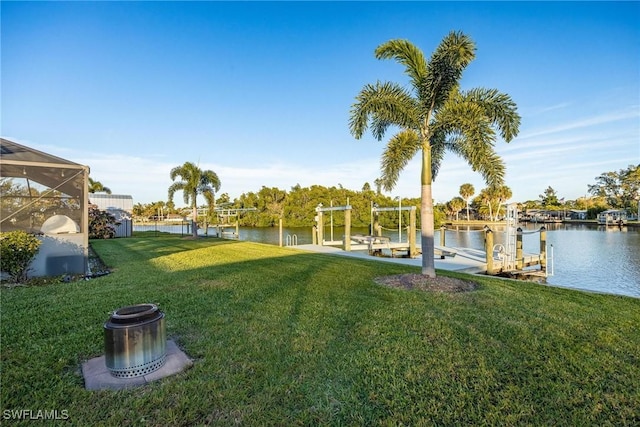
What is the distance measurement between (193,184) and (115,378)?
19.9m

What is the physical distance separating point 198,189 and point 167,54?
10.9 m

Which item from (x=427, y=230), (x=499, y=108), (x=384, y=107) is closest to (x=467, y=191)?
(x=499, y=108)

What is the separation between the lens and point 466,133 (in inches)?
246

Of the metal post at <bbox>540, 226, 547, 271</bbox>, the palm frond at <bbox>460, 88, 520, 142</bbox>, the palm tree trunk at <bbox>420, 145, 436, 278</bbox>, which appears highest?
the palm frond at <bbox>460, 88, 520, 142</bbox>

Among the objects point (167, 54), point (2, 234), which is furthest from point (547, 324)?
point (167, 54)

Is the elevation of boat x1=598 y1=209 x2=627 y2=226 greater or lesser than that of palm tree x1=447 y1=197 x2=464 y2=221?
lesser

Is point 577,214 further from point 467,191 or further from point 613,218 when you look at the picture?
point 467,191

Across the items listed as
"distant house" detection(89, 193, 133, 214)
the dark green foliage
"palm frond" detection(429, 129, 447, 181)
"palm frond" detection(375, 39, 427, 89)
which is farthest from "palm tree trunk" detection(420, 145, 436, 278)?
"distant house" detection(89, 193, 133, 214)

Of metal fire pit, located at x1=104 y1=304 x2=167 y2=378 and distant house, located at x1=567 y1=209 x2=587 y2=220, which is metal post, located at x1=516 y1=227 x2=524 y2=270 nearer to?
metal fire pit, located at x1=104 y1=304 x2=167 y2=378

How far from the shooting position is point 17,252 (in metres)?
6.38

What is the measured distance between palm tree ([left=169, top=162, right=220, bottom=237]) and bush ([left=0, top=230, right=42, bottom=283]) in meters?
14.6

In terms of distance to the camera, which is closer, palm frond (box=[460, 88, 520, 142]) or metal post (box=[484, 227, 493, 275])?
palm frond (box=[460, 88, 520, 142])

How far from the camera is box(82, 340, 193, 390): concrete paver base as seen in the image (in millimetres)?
2621

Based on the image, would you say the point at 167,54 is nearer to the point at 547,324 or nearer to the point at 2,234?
the point at 2,234
